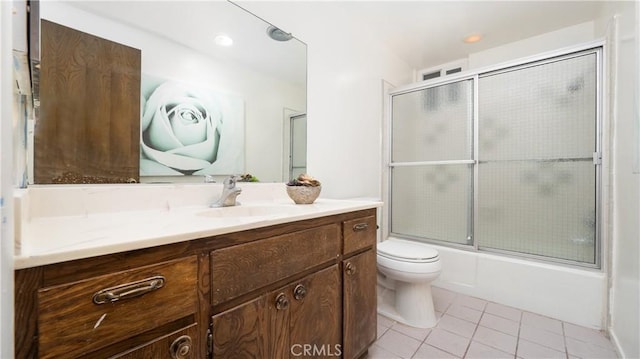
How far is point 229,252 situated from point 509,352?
1645mm

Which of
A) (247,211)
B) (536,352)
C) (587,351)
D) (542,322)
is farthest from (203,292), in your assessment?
(542,322)

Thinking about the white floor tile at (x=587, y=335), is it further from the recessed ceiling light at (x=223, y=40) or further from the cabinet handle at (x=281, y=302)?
the recessed ceiling light at (x=223, y=40)

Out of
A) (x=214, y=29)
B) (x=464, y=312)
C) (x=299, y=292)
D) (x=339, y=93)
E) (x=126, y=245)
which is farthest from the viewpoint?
(x=339, y=93)

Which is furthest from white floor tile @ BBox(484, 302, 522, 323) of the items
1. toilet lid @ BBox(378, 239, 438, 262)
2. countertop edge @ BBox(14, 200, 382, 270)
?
countertop edge @ BBox(14, 200, 382, 270)

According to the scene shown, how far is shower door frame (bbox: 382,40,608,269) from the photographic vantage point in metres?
1.70

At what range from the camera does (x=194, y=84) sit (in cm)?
118

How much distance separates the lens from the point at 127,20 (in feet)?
3.25

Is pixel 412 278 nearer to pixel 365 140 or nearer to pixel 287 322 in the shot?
pixel 287 322

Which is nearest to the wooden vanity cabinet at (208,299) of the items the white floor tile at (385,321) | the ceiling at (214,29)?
the white floor tile at (385,321)

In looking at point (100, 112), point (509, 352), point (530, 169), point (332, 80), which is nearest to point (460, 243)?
point (530, 169)

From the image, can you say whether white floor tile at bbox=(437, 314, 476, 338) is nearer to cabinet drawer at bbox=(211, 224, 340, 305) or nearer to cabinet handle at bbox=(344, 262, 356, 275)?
cabinet handle at bbox=(344, 262, 356, 275)

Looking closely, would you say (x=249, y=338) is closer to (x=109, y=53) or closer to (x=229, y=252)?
(x=229, y=252)

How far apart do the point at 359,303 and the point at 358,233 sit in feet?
1.08

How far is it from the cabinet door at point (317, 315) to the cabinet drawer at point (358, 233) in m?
0.13
